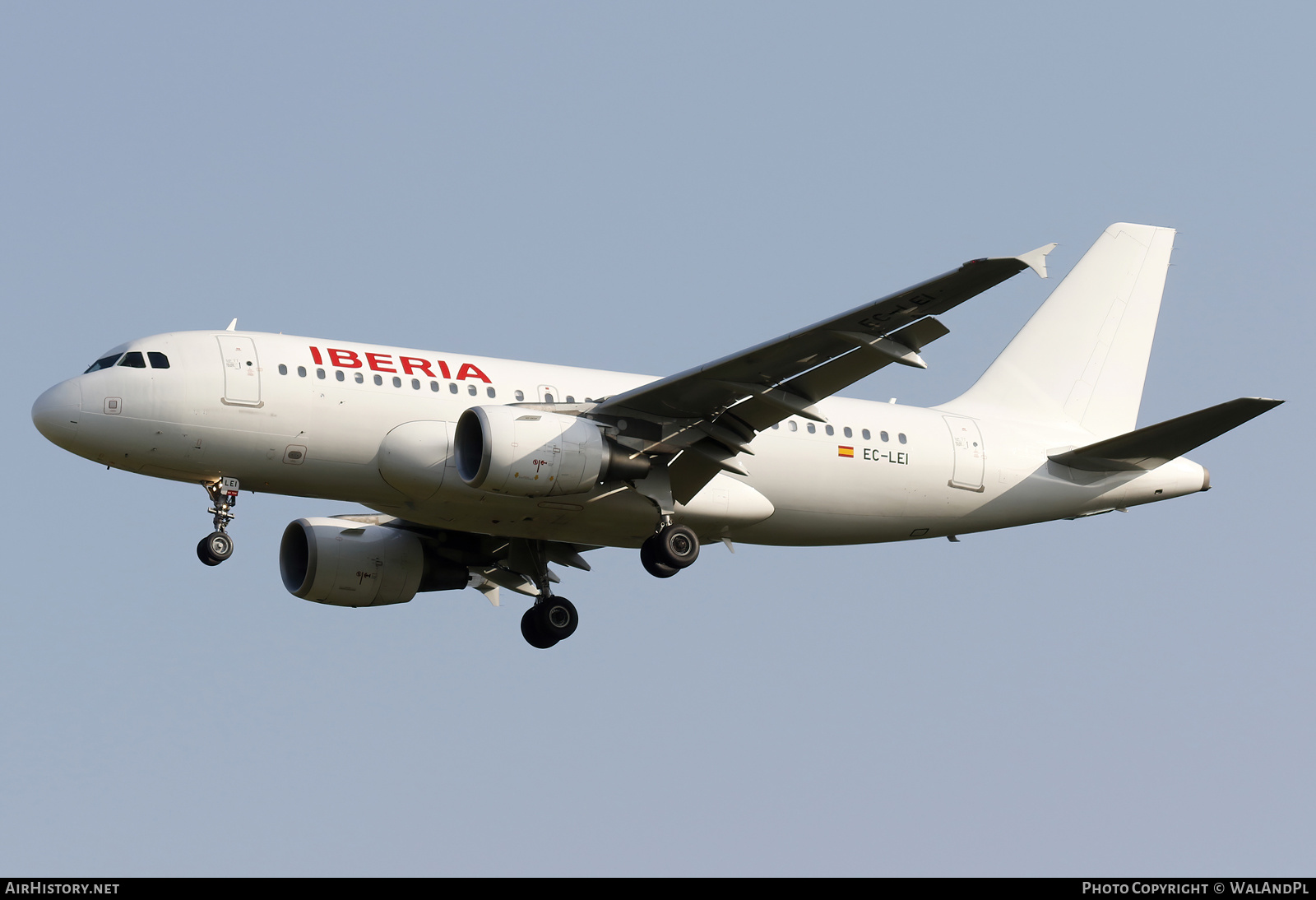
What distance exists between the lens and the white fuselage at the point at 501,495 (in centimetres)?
2847

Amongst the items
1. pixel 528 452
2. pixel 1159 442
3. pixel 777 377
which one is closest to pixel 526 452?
pixel 528 452

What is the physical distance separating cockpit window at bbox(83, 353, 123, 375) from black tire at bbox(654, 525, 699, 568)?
33.2 ft

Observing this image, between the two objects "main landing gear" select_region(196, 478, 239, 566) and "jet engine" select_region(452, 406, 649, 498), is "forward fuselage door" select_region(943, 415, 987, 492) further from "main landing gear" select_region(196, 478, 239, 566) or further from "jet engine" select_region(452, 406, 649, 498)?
"main landing gear" select_region(196, 478, 239, 566)

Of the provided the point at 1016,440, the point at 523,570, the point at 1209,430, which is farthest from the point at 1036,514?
the point at 523,570

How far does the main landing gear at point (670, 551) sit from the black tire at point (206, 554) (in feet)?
25.2

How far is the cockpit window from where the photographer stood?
29.0m

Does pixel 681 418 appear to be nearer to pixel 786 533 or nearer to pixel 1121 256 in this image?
pixel 786 533

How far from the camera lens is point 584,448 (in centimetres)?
2905

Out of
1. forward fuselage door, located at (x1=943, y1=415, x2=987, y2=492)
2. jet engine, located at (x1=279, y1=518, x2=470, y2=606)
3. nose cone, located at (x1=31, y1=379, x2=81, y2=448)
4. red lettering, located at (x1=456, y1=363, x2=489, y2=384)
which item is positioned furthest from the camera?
jet engine, located at (x1=279, y1=518, x2=470, y2=606)

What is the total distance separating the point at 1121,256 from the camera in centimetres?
3869

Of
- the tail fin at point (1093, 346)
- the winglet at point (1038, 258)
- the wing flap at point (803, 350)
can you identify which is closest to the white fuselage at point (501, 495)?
the tail fin at point (1093, 346)

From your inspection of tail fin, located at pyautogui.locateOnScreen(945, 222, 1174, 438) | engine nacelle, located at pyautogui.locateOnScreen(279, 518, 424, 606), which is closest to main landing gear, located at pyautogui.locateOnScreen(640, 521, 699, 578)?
engine nacelle, located at pyautogui.locateOnScreen(279, 518, 424, 606)

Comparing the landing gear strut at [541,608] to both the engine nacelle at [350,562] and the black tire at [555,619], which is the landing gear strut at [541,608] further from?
the engine nacelle at [350,562]

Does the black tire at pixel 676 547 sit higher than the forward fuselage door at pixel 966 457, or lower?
lower
